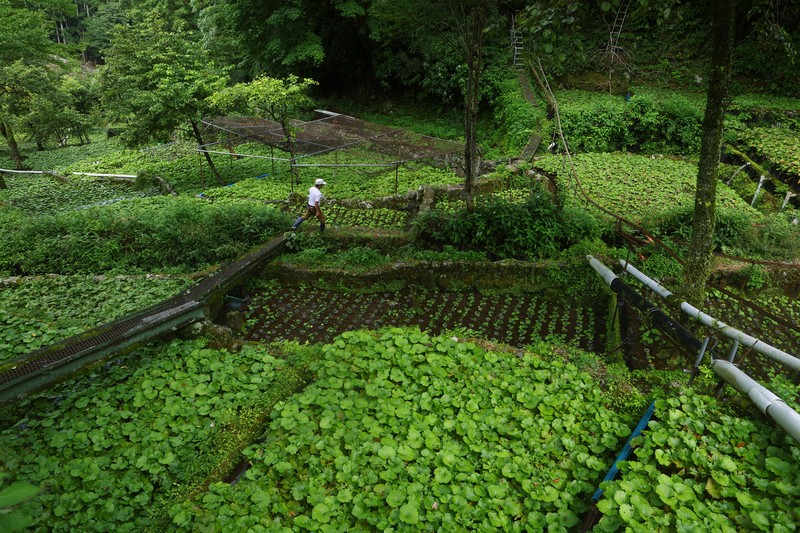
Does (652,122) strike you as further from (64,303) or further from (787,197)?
(64,303)

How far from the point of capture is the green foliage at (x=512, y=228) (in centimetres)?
826

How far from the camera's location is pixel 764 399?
3.33m

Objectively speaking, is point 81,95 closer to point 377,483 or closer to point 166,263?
point 166,263

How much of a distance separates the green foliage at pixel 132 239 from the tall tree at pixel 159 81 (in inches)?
215

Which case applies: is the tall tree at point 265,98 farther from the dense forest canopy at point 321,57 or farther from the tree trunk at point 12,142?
the tree trunk at point 12,142

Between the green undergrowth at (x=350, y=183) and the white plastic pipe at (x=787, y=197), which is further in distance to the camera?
the green undergrowth at (x=350, y=183)

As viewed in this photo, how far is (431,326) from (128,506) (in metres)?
4.45

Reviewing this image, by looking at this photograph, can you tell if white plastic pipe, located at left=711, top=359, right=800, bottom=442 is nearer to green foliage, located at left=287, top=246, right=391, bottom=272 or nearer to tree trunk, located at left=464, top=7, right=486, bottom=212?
green foliage, located at left=287, top=246, right=391, bottom=272

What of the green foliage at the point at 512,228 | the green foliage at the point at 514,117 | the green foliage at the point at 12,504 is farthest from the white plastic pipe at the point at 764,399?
the green foliage at the point at 514,117

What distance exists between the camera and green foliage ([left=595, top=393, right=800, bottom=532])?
2.91 m

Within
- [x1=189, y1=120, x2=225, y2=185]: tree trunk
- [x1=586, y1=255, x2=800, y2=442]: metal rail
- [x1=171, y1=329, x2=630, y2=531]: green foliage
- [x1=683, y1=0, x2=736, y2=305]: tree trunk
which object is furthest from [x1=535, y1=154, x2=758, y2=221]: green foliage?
[x1=189, y1=120, x2=225, y2=185]: tree trunk

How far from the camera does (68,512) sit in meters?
3.65

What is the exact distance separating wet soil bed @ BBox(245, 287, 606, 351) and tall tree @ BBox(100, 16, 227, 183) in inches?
348

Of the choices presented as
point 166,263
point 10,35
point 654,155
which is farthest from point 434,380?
point 10,35
